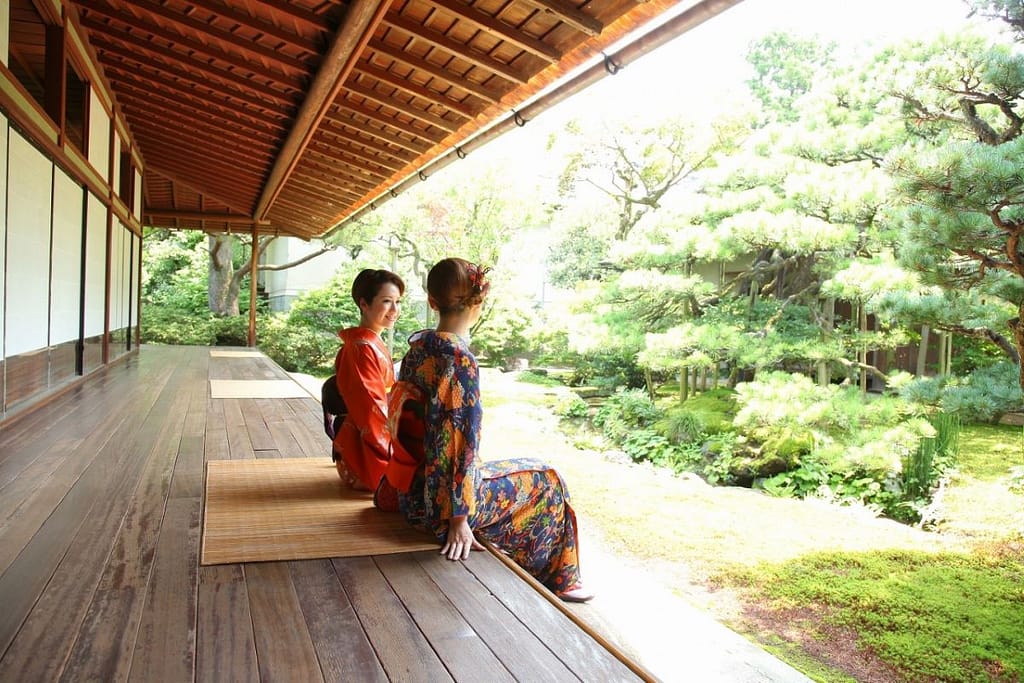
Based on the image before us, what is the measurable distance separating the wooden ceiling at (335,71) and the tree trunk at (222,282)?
24.7 feet

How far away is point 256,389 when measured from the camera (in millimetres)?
5445

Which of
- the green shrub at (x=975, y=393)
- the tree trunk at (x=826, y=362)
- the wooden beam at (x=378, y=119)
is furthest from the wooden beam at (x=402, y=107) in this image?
the tree trunk at (x=826, y=362)

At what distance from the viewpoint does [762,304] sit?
8.10m

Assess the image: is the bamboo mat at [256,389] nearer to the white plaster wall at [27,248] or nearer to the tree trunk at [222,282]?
the white plaster wall at [27,248]

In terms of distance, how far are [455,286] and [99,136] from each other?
5031 mm

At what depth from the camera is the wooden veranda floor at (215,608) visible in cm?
125

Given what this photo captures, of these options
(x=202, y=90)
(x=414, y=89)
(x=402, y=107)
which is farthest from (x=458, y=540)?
(x=202, y=90)

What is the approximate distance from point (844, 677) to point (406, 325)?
1123 cm

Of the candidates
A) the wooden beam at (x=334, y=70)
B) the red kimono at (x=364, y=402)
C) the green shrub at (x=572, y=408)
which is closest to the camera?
the red kimono at (x=364, y=402)

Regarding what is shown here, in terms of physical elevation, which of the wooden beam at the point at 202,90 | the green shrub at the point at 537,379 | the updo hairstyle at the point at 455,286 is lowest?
the green shrub at the point at 537,379

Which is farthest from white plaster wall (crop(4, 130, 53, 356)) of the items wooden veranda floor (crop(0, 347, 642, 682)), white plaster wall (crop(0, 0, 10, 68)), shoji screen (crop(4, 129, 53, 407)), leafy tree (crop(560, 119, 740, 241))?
leafy tree (crop(560, 119, 740, 241))

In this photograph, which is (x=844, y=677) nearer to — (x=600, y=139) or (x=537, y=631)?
(x=537, y=631)

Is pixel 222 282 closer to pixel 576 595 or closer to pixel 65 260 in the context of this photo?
pixel 65 260

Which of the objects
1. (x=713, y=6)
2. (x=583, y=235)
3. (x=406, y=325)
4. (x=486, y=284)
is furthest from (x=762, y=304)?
(x=406, y=325)
